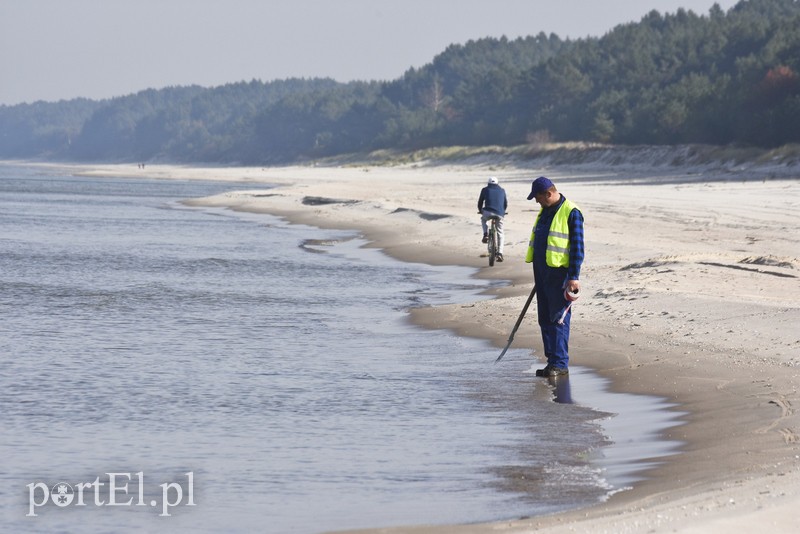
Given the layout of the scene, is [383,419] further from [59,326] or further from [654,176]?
[654,176]

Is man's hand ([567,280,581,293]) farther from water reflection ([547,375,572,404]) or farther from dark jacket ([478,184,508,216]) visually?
dark jacket ([478,184,508,216])

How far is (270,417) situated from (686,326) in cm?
468

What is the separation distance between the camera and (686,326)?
38.1 ft

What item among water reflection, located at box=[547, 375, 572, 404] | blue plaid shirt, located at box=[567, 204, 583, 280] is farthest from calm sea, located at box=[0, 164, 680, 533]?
blue plaid shirt, located at box=[567, 204, 583, 280]

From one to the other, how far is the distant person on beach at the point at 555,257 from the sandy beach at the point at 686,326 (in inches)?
28.7

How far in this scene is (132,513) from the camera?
6426 mm

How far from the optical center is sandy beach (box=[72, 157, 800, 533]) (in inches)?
231

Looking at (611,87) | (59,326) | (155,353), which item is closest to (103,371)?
(155,353)

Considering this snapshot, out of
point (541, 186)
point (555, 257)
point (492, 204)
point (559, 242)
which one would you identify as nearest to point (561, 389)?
point (555, 257)

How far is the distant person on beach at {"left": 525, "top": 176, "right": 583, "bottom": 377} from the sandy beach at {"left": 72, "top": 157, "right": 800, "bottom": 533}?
2.39ft

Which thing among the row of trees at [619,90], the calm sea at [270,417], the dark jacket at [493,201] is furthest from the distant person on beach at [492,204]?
the row of trees at [619,90]

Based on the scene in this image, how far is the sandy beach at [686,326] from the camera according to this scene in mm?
5871

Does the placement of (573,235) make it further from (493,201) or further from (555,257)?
(493,201)

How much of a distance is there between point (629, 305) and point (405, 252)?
11.3 meters
